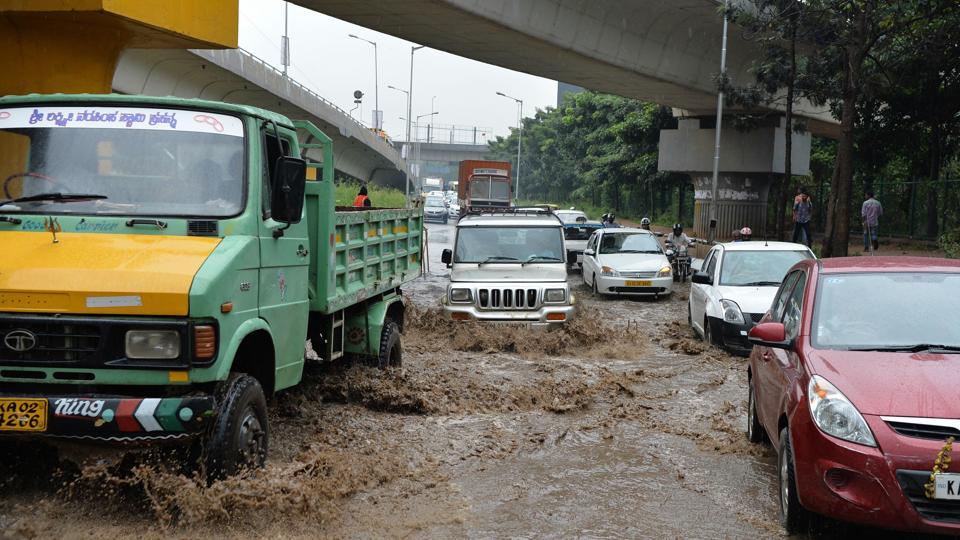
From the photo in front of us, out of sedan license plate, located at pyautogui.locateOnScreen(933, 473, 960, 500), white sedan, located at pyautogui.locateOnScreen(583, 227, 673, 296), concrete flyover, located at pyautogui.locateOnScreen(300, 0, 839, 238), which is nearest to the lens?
sedan license plate, located at pyautogui.locateOnScreen(933, 473, 960, 500)

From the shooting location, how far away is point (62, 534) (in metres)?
5.00

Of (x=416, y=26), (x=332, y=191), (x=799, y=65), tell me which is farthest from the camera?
(x=799, y=65)

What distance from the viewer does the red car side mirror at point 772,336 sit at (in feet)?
19.2

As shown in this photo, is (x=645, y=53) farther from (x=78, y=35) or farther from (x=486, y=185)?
(x=486, y=185)

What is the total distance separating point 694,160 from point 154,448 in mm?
31860

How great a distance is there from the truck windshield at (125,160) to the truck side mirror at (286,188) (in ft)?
0.70

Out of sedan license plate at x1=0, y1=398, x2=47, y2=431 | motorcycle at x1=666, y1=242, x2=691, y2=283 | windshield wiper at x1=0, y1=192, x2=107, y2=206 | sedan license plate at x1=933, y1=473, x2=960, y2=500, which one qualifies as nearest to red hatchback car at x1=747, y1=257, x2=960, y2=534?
sedan license plate at x1=933, y1=473, x2=960, y2=500

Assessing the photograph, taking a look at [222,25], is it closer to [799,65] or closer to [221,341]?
[221,341]

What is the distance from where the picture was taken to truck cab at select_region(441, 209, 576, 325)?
42.8ft

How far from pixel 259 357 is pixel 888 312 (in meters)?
3.84

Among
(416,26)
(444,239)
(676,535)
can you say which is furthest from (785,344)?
(444,239)

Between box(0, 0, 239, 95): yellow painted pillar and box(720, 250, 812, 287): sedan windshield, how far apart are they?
26.5 feet

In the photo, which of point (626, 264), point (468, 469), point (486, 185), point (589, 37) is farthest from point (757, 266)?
point (486, 185)

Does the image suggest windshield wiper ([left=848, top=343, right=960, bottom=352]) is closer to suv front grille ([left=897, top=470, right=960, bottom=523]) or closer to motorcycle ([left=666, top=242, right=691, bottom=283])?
suv front grille ([left=897, top=470, right=960, bottom=523])
